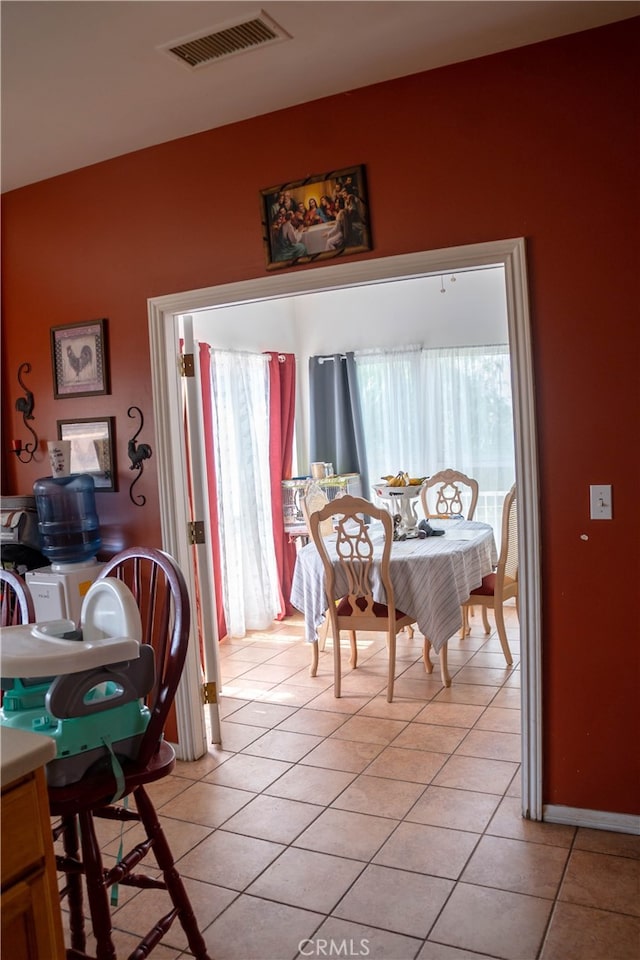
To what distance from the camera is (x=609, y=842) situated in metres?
2.51

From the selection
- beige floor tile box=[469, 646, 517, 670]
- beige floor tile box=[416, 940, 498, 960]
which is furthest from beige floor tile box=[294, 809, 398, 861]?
beige floor tile box=[469, 646, 517, 670]

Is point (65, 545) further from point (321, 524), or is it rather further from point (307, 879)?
point (321, 524)

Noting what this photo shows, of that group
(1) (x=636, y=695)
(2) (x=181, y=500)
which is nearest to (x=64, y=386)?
(2) (x=181, y=500)

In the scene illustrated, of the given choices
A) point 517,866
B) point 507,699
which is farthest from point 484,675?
point 517,866

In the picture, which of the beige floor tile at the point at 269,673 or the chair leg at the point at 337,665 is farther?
the beige floor tile at the point at 269,673

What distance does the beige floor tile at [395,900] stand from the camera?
2181 millimetres

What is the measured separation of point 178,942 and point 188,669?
4.17 feet

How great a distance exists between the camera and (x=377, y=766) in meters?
3.19

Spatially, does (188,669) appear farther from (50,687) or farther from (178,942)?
(50,687)

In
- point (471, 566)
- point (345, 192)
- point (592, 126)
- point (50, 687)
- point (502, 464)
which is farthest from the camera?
point (502, 464)

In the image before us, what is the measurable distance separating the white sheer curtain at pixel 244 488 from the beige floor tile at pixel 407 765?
7.24ft

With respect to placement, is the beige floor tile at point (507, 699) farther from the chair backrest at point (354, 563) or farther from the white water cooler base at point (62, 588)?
the white water cooler base at point (62, 588)

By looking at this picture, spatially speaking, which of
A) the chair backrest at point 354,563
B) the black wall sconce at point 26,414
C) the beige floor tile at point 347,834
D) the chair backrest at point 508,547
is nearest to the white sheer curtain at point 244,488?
the chair backrest at point 354,563

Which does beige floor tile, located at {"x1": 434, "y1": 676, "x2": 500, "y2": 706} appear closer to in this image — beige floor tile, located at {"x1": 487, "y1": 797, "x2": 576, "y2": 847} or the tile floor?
the tile floor
